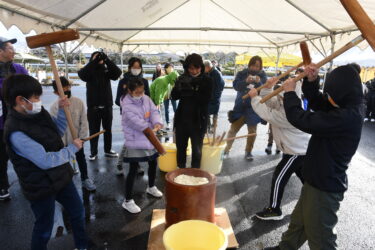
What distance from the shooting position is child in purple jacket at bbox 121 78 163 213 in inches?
111

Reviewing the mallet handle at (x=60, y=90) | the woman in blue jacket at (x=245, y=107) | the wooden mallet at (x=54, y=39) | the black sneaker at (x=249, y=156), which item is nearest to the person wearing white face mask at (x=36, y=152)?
the mallet handle at (x=60, y=90)

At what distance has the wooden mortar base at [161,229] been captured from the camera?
7.84 ft

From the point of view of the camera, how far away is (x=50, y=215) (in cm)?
194

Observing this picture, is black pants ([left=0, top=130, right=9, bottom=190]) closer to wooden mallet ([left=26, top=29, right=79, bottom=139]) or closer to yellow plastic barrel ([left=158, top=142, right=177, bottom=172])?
wooden mallet ([left=26, top=29, right=79, bottom=139])

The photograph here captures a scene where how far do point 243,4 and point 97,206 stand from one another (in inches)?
219

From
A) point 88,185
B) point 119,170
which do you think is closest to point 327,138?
point 88,185

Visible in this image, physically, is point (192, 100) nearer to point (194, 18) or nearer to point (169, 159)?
point (169, 159)

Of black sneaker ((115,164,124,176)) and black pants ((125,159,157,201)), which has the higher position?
black pants ((125,159,157,201))

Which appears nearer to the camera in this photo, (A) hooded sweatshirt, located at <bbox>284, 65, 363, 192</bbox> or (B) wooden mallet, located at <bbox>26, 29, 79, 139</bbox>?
(A) hooded sweatshirt, located at <bbox>284, 65, 363, 192</bbox>

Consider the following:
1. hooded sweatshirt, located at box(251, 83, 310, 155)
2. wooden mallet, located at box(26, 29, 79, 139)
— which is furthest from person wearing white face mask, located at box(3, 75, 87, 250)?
hooded sweatshirt, located at box(251, 83, 310, 155)

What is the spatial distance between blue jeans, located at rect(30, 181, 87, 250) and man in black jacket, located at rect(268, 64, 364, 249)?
5.98 feet

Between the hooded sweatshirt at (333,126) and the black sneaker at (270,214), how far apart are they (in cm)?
128

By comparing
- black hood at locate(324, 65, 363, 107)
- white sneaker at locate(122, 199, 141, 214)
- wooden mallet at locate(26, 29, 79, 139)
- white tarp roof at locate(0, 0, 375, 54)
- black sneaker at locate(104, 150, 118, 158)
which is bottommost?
white sneaker at locate(122, 199, 141, 214)

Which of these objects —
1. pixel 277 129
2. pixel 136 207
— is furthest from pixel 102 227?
pixel 277 129
